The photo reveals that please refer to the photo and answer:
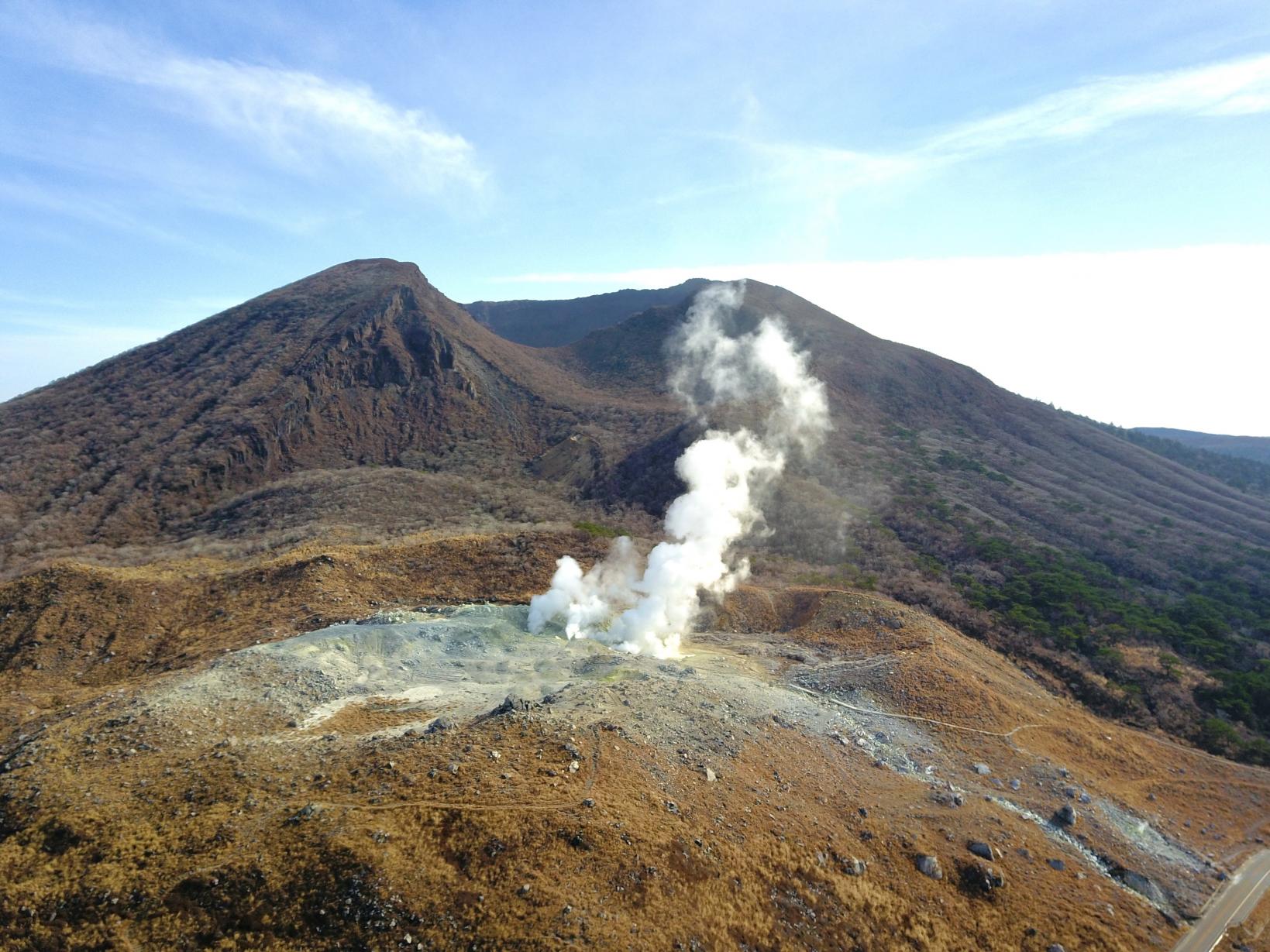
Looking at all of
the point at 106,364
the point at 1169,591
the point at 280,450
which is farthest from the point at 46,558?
the point at 1169,591

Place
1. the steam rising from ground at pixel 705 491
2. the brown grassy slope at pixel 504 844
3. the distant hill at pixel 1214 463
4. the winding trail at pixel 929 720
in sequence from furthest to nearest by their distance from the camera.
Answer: the distant hill at pixel 1214 463 < the steam rising from ground at pixel 705 491 < the winding trail at pixel 929 720 < the brown grassy slope at pixel 504 844

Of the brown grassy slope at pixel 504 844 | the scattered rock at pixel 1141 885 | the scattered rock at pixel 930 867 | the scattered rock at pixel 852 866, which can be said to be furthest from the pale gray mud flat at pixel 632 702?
the scattered rock at pixel 852 866

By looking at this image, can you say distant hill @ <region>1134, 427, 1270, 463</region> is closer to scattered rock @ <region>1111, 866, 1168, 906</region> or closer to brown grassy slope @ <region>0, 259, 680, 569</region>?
brown grassy slope @ <region>0, 259, 680, 569</region>

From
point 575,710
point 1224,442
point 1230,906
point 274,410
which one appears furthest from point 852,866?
point 1224,442

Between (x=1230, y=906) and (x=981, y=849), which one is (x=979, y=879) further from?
(x=1230, y=906)

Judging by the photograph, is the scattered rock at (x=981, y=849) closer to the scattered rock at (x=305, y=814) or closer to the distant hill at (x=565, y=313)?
the scattered rock at (x=305, y=814)

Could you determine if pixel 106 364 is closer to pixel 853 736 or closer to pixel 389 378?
pixel 389 378

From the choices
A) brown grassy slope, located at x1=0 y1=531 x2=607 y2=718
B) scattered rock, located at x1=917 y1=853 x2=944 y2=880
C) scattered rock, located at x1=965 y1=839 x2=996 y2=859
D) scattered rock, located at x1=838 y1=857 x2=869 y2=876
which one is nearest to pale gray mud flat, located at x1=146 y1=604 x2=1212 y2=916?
scattered rock, located at x1=965 y1=839 x2=996 y2=859
